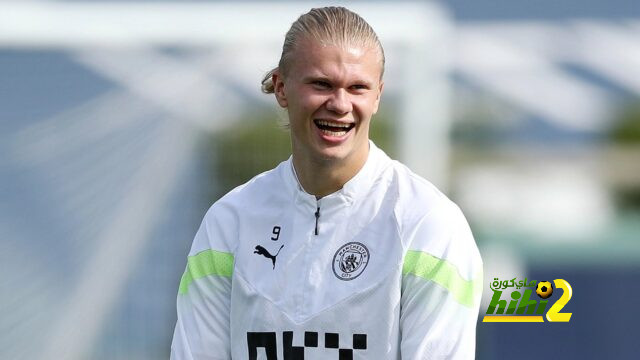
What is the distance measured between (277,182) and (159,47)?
2.48m

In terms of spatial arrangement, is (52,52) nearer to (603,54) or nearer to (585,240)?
(585,240)

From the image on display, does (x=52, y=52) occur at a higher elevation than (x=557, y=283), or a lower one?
higher

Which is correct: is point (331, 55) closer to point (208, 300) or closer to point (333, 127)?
point (333, 127)

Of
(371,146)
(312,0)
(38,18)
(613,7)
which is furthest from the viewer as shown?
(613,7)

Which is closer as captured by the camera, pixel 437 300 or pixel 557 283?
pixel 437 300

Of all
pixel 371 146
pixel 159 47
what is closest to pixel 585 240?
pixel 159 47

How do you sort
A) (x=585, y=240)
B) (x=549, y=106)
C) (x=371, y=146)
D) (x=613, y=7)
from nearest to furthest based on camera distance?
(x=371, y=146) → (x=585, y=240) → (x=549, y=106) → (x=613, y=7)

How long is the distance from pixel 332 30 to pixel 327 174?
301mm

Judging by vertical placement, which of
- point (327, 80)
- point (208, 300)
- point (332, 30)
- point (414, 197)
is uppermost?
point (332, 30)

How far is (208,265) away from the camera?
8.21ft

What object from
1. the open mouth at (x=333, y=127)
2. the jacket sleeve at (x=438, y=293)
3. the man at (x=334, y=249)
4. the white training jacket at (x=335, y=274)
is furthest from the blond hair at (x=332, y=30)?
the jacket sleeve at (x=438, y=293)

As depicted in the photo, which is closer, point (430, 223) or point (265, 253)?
point (430, 223)

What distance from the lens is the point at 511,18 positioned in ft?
24.1

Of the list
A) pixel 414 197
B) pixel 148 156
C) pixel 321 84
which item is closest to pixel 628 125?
pixel 148 156
